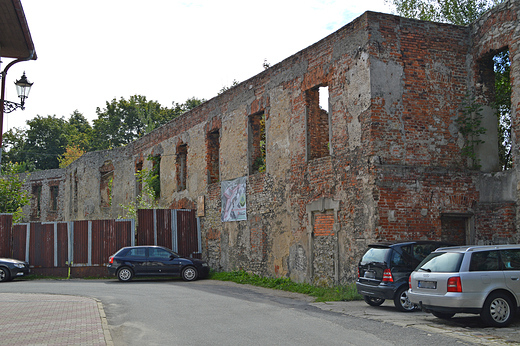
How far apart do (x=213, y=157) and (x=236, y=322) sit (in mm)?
13299

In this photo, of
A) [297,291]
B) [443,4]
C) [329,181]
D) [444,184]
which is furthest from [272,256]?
[443,4]

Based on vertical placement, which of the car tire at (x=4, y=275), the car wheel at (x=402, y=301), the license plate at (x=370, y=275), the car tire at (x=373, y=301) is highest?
the license plate at (x=370, y=275)

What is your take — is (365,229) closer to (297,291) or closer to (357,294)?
(357,294)

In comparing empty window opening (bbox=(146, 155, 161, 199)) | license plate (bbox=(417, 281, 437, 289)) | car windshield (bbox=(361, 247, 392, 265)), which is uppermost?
empty window opening (bbox=(146, 155, 161, 199))

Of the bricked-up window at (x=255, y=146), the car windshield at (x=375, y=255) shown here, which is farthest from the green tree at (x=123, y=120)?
the car windshield at (x=375, y=255)

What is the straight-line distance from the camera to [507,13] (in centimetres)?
1355

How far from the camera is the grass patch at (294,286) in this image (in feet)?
42.1

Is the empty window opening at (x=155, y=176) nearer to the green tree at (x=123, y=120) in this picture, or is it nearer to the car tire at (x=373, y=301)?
the car tire at (x=373, y=301)

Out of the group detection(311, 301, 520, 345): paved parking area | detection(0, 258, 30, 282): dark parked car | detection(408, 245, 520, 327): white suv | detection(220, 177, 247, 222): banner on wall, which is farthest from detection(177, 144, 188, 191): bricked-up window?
detection(408, 245, 520, 327): white suv

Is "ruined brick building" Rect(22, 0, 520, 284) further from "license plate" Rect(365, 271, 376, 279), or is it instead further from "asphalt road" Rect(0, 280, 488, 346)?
"asphalt road" Rect(0, 280, 488, 346)

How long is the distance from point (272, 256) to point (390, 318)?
796cm

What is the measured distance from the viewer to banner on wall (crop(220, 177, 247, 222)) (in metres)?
19.3

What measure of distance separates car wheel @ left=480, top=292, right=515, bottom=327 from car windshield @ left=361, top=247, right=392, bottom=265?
2604mm

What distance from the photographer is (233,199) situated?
19.9m
